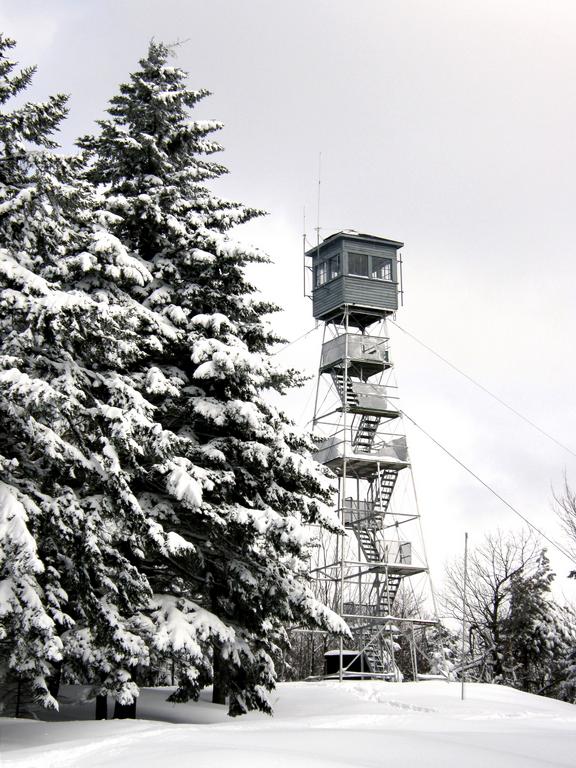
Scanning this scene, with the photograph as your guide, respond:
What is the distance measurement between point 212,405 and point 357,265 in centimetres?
1897

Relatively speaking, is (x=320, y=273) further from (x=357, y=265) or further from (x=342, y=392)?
(x=342, y=392)

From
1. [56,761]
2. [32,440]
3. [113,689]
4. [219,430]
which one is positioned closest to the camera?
[56,761]

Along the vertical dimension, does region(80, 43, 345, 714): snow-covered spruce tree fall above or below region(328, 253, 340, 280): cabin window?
below

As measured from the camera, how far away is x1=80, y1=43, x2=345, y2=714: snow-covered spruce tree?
15883mm

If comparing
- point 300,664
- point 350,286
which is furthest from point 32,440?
point 300,664

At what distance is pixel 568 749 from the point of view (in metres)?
10.4

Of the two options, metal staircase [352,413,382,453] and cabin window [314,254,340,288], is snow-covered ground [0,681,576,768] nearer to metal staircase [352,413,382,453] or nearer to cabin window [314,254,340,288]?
metal staircase [352,413,382,453]

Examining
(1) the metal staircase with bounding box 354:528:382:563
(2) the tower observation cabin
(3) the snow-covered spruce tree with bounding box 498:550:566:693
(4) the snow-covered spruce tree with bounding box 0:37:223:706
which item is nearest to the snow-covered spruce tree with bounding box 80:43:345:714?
(4) the snow-covered spruce tree with bounding box 0:37:223:706

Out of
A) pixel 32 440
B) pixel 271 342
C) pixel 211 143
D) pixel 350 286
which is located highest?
pixel 350 286

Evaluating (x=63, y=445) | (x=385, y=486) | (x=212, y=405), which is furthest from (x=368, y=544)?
(x=63, y=445)

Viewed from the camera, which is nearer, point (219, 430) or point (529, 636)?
point (219, 430)

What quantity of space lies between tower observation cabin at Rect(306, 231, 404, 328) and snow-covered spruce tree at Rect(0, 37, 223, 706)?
61.4 ft

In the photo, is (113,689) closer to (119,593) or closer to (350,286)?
(119,593)

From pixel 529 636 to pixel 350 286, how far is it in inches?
792
